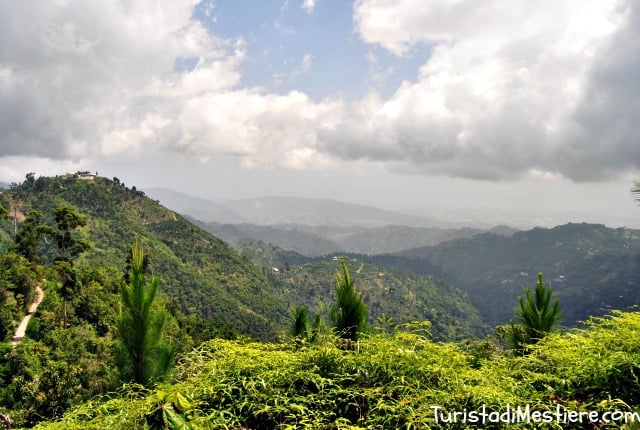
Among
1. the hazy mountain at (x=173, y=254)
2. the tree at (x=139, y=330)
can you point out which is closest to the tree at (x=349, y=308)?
the tree at (x=139, y=330)

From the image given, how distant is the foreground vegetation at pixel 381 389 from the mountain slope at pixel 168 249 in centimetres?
8468

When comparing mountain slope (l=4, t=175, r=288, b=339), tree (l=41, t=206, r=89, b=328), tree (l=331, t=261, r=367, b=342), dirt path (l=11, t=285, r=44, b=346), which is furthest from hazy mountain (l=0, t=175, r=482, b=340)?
tree (l=331, t=261, r=367, b=342)

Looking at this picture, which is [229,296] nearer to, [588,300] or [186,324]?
[186,324]

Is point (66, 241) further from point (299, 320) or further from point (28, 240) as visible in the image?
point (299, 320)

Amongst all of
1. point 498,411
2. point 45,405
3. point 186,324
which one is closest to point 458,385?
point 498,411

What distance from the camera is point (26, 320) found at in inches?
1072

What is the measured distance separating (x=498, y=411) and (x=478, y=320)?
8039 inches

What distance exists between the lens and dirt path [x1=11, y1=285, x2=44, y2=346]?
24438mm

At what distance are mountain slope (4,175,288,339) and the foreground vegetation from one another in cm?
8468

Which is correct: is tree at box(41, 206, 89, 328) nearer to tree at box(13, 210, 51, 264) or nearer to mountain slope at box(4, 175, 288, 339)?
tree at box(13, 210, 51, 264)

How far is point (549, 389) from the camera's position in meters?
3.26

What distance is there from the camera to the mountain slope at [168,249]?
90.9 m

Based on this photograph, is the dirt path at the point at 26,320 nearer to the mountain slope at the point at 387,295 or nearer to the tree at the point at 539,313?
the tree at the point at 539,313

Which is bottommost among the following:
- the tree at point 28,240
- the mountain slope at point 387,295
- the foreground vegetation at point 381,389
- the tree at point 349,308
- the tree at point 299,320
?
the mountain slope at point 387,295
